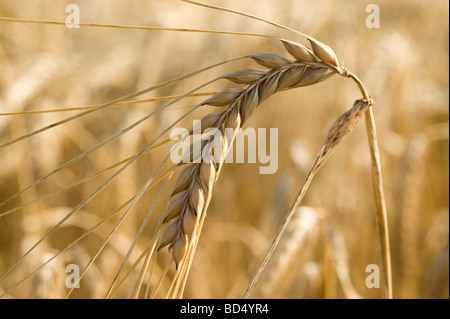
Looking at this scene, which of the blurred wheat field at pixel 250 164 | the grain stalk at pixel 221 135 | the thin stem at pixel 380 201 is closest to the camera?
the grain stalk at pixel 221 135

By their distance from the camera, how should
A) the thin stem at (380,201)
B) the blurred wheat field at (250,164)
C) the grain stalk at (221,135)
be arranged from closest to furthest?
the grain stalk at (221,135)
the thin stem at (380,201)
the blurred wheat field at (250,164)

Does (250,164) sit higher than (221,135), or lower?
lower

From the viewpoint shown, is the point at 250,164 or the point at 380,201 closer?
the point at 380,201

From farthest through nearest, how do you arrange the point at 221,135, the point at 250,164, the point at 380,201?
the point at 250,164 → the point at 380,201 → the point at 221,135

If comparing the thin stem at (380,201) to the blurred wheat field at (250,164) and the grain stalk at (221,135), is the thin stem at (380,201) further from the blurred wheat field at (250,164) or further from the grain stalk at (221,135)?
the blurred wheat field at (250,164)

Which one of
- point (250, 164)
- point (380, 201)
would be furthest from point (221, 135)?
point (250, 164)

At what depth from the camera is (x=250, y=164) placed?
1.65 meters

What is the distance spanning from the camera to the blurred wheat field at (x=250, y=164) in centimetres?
109

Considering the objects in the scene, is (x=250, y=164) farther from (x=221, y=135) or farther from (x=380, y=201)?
(x=221, y=135)

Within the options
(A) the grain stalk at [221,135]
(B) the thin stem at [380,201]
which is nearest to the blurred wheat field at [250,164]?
(B) the thin stem at [380,201]

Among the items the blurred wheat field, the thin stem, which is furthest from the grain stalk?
the blurred wheat field
